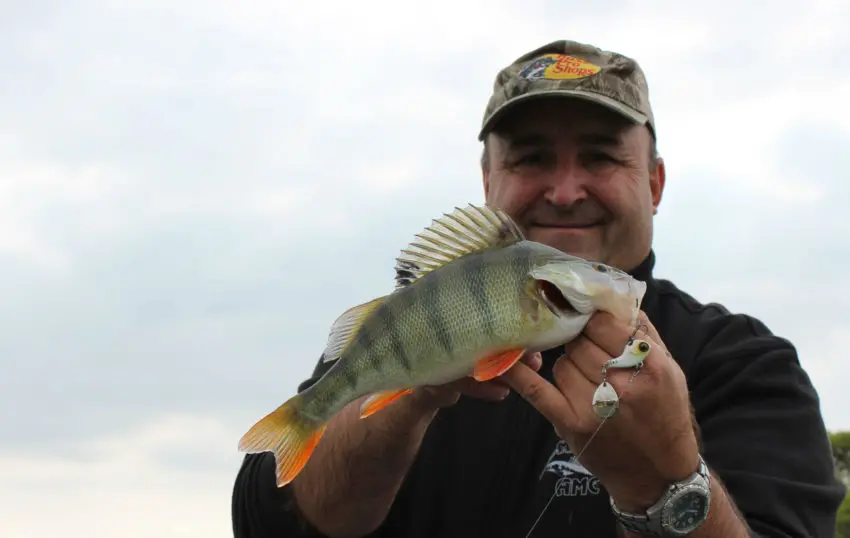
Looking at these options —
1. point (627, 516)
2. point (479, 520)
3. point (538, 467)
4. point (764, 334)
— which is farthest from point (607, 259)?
point (627, 516)

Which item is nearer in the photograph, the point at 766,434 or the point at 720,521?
the point at 720,521

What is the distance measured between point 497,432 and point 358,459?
0.71m

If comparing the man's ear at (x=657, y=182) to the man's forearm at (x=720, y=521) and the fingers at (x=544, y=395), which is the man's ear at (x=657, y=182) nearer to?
the man's forearm at (x=720, y=521)

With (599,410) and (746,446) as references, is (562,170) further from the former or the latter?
(599,410)

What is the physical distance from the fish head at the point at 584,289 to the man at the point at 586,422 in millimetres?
49

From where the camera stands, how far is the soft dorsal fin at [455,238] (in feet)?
8.96

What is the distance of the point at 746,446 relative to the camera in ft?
10.4

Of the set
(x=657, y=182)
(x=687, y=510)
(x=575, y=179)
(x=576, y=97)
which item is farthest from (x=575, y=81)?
(x=687, y=510)

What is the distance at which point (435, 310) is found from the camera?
2539mm

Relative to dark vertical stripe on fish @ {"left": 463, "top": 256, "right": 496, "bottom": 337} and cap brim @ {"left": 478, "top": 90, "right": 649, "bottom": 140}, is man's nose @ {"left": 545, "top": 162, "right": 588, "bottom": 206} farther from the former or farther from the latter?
dark vertical stripe on fish @ {"left": 463, "top": 256, "right": 496, "bottom": 337}

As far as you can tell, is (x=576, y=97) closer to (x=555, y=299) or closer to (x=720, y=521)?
(x=555, y=299)

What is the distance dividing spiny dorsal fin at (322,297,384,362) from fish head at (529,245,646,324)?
0.59 meters

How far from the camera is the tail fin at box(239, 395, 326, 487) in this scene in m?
2.83

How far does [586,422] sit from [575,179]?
163cm
